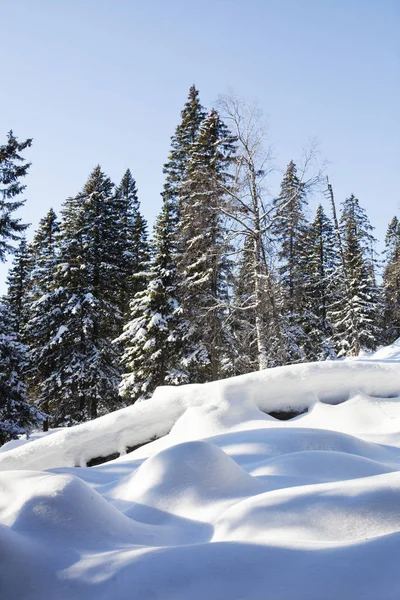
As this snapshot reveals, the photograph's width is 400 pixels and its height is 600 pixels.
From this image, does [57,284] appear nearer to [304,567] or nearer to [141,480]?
[141,480]

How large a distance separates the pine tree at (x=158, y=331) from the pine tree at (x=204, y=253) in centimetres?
69

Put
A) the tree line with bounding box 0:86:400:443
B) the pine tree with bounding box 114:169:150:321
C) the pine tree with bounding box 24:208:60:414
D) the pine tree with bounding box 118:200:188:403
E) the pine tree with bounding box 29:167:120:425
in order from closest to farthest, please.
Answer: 1. the tree line with bounding box 0:86:400:443
2. the pine tree with bounding box 118:200:188:403
3. the pine tree with bounding box 29:167:120:425
4. the pine tree with bounding box 24:208:60:414
5. the pine tree with bounding box 114:169:150:321

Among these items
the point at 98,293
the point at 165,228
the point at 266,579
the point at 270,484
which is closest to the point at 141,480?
the point at 270,484

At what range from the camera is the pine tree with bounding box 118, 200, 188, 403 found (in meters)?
17.5

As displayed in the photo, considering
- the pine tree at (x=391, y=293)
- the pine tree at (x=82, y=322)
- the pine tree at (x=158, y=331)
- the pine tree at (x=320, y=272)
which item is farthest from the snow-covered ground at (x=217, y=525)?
the pine tree at (x=391, y=293)

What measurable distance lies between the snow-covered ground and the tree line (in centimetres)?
823

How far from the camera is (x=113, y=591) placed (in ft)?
5.67

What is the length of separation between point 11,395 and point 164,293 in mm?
7149

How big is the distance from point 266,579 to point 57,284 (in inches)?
826

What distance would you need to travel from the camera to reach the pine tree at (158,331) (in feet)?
57.3

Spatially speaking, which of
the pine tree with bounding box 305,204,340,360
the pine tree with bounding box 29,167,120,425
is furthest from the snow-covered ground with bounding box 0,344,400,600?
the pine tree with bounding box 305,204,340,360

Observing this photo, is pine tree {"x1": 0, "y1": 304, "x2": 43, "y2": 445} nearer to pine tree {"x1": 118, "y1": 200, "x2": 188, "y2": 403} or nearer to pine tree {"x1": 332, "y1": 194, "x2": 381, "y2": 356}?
pine tree {"x1": 118, "y1": 200, "x2": 188, "y2": 403}

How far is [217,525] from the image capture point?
107 inches

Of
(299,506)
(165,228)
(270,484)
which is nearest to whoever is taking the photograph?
(299,506)
